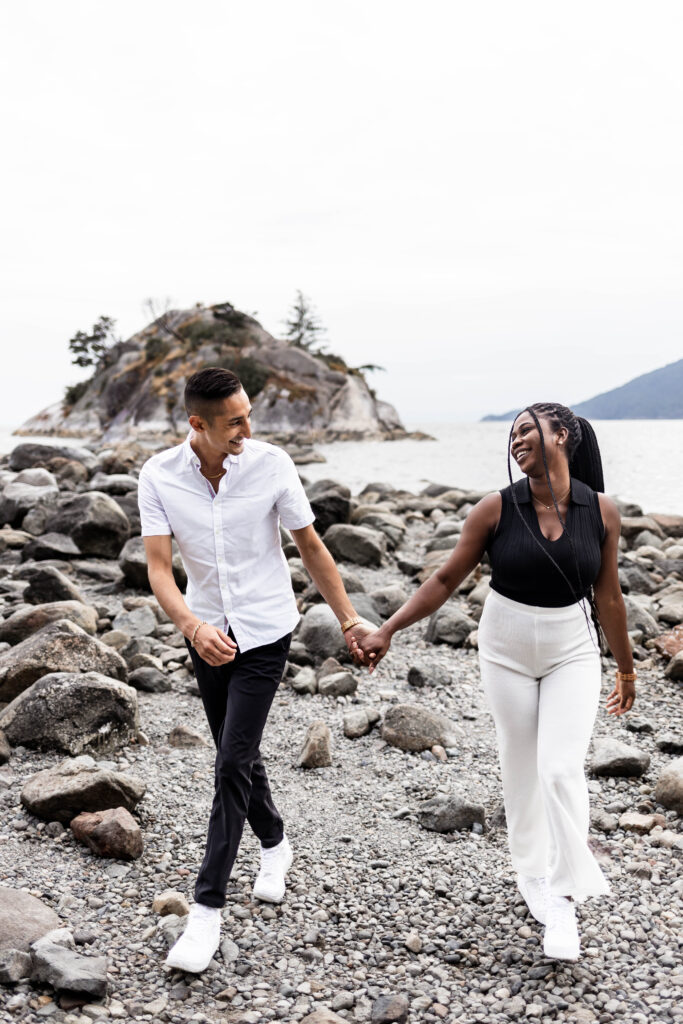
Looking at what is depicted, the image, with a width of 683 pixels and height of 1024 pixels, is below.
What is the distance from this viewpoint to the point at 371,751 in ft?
21.5

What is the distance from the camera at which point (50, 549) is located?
12.7 metres

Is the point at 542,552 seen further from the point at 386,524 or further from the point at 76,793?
the point at 386,524

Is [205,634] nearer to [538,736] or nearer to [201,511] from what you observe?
[201,511]

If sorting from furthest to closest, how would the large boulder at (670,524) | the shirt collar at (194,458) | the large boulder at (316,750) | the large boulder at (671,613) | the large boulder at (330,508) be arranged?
1. the large boulder at (670,524)
2. the large boulder at (330,508)
3. the large boulder at (671,613)
4. the large boulder at (316,750)
5. the shirt collar at (194,458)

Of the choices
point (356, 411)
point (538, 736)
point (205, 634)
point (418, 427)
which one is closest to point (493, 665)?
point (538, 736)

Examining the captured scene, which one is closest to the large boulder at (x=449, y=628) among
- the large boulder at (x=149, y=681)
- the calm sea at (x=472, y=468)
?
the large boulder at (x=149, y=681)

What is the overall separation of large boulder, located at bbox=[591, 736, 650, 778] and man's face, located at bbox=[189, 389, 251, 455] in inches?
142

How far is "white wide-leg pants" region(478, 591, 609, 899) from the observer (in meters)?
3.75

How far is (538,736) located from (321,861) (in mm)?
1767

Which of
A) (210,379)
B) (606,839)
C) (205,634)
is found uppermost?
(210,379)

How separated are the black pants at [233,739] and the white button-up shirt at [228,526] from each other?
125 mm

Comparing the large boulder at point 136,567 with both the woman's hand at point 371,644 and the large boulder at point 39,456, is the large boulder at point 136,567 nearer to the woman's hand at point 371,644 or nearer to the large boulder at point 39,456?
the woman's hand at point 371,644

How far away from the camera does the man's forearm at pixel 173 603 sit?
12.4 ft

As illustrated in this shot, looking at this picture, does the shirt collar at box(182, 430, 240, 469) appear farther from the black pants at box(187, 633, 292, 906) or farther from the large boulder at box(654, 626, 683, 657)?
the large boulder at box(654, 626, 683, 657)
